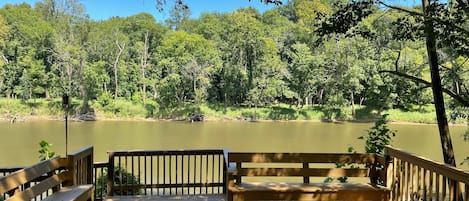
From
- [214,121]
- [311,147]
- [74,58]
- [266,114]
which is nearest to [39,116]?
[74,58]

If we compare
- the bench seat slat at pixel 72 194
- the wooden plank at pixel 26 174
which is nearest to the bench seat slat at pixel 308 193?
the bench seat slat at pixel 72 194

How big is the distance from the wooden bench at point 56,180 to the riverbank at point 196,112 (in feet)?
104

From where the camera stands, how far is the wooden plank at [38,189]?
7.64ft

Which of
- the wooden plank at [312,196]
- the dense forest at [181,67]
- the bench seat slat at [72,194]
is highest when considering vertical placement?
the dense forest at [181,67]

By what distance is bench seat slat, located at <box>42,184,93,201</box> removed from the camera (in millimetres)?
2768

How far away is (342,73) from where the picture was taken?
3794 centimetres

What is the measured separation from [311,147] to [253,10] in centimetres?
3222

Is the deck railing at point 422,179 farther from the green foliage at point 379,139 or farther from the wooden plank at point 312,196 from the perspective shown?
the green foliage at point 379,139

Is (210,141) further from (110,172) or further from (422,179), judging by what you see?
(422,179)

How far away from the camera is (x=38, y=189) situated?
8.56 ft

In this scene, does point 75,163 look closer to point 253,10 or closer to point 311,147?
point 311,147

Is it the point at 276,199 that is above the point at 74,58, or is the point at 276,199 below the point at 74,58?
below

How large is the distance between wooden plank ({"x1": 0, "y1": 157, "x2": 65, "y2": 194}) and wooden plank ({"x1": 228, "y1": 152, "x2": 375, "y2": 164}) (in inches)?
57.9

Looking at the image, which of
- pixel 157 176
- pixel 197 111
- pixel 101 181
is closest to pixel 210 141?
pixel 197 111
